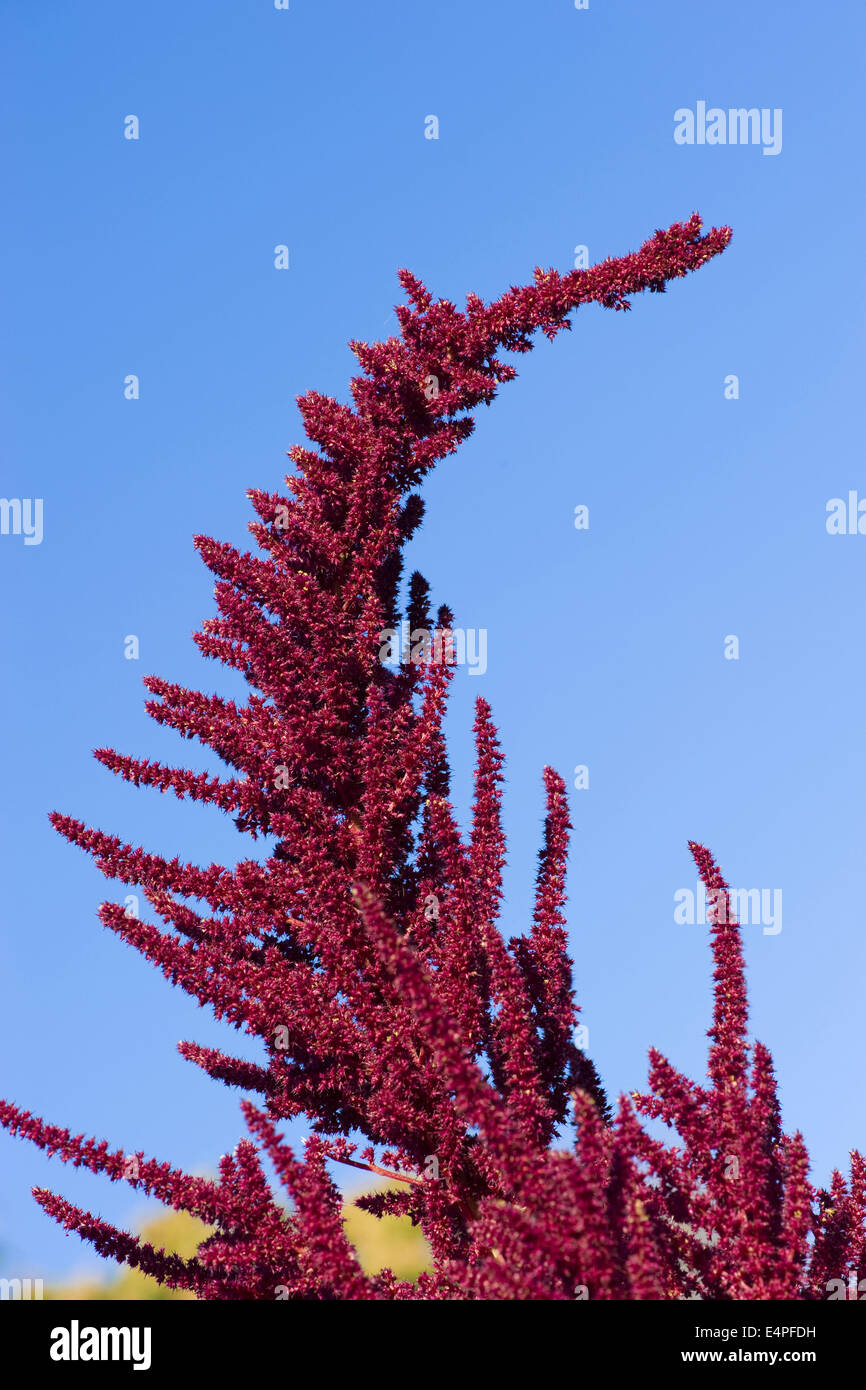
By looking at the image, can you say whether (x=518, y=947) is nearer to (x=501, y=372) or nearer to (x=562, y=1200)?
(x=562, y=1200)

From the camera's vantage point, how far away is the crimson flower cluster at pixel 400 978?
4.31 m

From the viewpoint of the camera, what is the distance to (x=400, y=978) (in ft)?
14.1

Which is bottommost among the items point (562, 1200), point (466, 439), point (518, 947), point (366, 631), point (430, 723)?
point (562, 1200)

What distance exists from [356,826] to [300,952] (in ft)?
1.98

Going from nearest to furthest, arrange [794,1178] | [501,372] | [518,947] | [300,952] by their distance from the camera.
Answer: [794,1178] → [518,947] → [300,952] → [501,372]

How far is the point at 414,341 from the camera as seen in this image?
A: 697 cm

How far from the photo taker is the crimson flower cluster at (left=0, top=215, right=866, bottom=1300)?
14.1ft

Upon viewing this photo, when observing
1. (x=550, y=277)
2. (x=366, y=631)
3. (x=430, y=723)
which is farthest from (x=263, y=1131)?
(x=550, y=277)

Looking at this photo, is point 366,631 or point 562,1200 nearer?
point 562,1200

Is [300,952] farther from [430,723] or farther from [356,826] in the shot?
[430,723]
